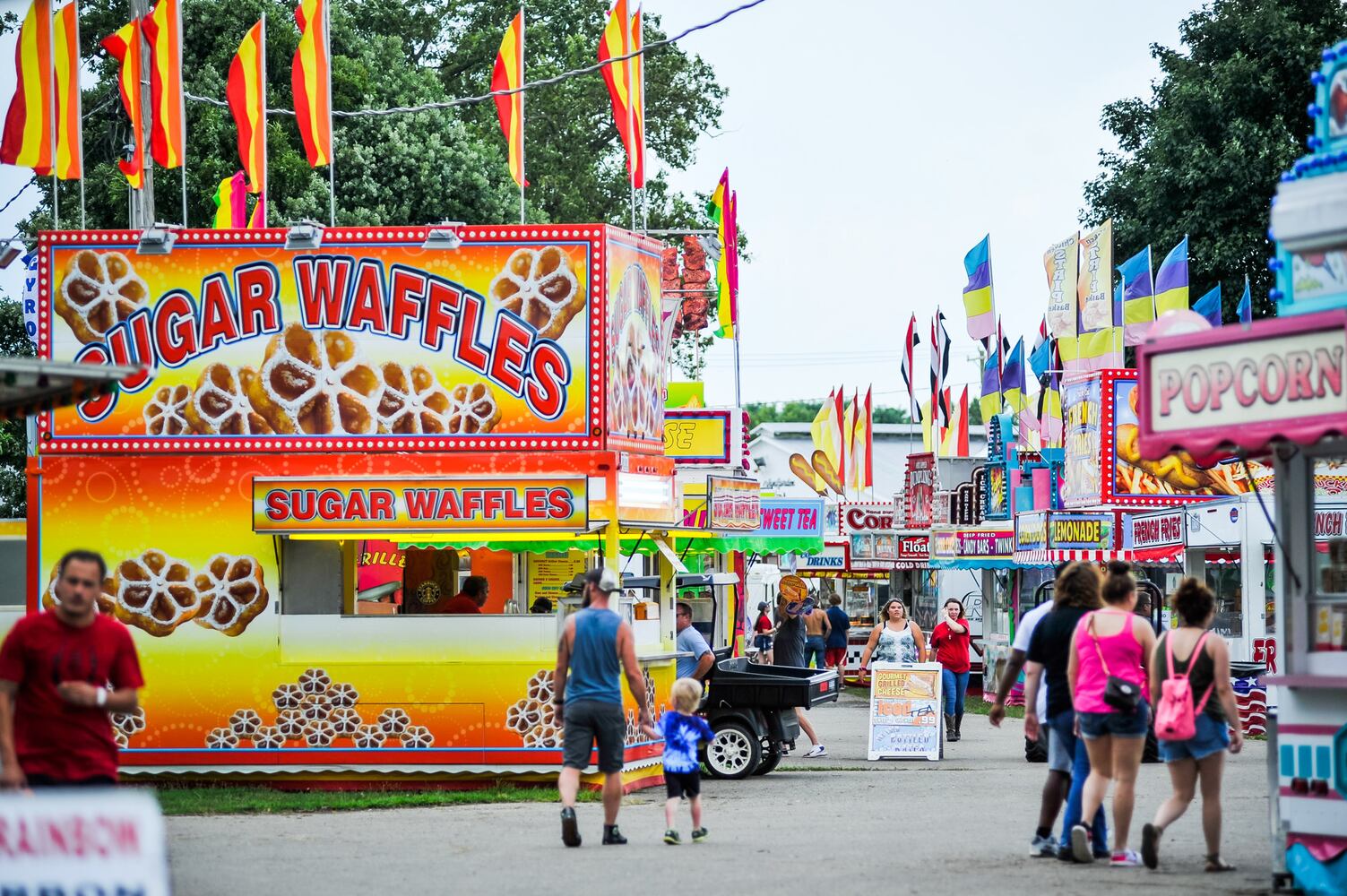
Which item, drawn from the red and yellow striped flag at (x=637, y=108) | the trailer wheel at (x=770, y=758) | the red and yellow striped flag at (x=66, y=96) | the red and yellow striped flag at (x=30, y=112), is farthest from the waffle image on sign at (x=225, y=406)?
the trailer wheel at (x=770, y=758)

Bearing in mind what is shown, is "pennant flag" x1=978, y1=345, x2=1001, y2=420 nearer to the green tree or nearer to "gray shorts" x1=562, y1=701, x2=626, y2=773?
the green tree

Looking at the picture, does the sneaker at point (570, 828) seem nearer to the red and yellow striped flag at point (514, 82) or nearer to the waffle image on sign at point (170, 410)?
the waffle image on sign at point (170, 410)

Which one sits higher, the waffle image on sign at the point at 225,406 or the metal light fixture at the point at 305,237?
the metal light fixture at the point at 305,237

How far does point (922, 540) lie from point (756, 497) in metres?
14.8

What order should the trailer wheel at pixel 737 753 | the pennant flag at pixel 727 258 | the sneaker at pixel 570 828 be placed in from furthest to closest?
the pennant flag at pixel 727 258 < the trailer wheel at pixel 737 753 < the sneaker at pixel 570 828

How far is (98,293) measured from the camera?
56.0ft

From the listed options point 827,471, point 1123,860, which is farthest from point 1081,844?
point 827,471

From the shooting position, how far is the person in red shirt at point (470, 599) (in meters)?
17.8

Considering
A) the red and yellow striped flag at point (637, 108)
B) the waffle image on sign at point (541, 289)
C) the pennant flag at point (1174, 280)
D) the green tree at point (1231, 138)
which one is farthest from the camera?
the green tree at point (1231, 138)

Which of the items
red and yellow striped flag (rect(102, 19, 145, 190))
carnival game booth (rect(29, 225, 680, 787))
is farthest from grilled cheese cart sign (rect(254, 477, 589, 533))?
red and yellow striped flag (rect(102, 19, 145, 190))

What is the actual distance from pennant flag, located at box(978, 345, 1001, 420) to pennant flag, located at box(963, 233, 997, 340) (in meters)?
3.57

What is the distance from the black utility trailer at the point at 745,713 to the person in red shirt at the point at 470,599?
237 cm

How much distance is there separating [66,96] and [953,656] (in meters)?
12.1

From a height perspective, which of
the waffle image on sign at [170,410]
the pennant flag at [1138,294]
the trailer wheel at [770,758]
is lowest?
the trailer wheel at [770,758]
